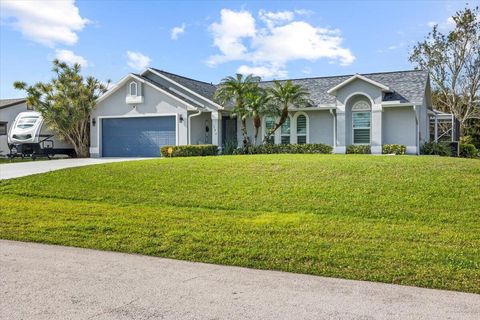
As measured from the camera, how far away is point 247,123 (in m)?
25.8

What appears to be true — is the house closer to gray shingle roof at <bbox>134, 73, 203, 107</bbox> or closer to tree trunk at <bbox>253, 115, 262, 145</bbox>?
gray shingle roof at <bbox>134, 73, 203, 107</bbox>

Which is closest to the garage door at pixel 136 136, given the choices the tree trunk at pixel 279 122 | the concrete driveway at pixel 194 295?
the tree trunk at pixel 279 122

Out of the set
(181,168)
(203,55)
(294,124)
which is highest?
(203,55)

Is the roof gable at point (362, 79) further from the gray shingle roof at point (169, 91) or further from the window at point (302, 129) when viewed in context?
the gray shingle roof at point (169, 91)

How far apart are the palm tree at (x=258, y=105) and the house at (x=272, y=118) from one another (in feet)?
6.05

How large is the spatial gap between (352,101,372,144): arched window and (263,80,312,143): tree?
8.19 feet

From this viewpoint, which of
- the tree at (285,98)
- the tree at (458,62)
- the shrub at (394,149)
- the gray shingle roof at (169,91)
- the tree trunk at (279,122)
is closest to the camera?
the shrub at (394,149)

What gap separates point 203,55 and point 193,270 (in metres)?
18.6

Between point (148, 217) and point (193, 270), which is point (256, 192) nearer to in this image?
point (148, 217)

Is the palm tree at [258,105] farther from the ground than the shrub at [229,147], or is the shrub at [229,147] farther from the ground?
the palm tree at [258,105]

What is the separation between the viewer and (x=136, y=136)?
25562 mm

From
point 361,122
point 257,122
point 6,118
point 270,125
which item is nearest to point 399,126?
point 361,122

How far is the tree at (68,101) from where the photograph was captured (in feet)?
82.9

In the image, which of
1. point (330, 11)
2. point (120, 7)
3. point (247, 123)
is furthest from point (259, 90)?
point (120, 7)
